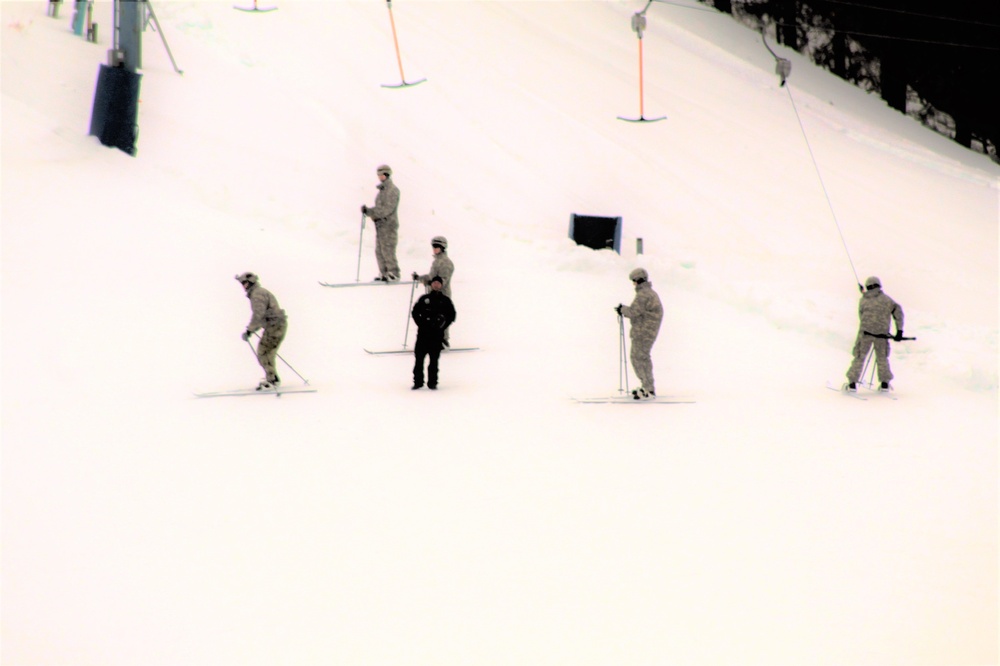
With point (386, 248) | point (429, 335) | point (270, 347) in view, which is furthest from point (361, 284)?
point (270, 347)

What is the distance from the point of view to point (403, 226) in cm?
2198

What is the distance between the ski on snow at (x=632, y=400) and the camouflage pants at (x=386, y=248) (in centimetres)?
584

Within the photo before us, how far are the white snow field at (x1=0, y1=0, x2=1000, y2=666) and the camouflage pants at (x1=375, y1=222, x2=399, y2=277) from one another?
699 mm

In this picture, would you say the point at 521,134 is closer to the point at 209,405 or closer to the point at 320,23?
the point at 320,23

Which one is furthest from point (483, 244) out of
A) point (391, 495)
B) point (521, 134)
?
point (391, 495)

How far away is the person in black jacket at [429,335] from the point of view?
13516mm

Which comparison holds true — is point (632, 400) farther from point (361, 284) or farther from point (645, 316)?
point (361, 284)

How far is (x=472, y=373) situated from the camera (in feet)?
47.8

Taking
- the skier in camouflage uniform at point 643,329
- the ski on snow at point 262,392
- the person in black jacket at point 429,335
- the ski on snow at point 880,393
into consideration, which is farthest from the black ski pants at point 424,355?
the ski on snow at point 880,393

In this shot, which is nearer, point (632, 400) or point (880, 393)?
point (632, 400)

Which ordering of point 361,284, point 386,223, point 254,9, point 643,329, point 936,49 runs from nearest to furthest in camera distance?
point 643,329 < point 361,284 < point 386,223 < point 254,9 < point 936,49

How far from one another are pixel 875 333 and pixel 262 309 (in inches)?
307

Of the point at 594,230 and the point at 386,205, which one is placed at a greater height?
the point at 386,205

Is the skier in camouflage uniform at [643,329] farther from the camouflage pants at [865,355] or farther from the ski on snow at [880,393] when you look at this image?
the ski on snow at [880,393]
